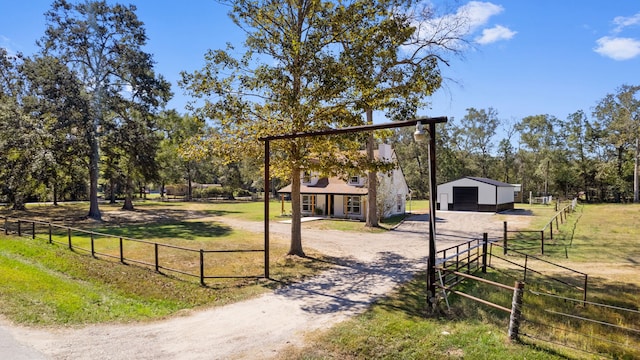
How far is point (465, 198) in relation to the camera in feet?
125

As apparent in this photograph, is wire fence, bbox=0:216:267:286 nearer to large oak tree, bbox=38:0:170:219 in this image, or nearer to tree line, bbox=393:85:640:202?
large oak tree, bbox=38:0:170:219

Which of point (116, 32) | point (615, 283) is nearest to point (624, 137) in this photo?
point (615, 283)

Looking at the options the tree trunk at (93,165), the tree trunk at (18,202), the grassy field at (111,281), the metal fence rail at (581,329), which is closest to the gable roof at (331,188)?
the grassy field at (111,281)

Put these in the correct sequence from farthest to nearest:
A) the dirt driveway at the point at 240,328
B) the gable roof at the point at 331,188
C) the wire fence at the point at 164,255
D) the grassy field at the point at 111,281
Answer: the gable roof at the point at 331,188 → the wire fence at the point at 164,255 → the grassy field at the point at 111,281 → the dirt driveway at the point at 240,328

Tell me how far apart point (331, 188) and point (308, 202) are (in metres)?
2.59

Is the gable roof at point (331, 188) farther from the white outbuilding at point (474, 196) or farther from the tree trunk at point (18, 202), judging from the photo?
the tree trunk at point (18, 202)

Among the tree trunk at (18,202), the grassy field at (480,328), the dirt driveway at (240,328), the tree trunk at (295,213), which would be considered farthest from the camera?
the tree trunk at (18,202)

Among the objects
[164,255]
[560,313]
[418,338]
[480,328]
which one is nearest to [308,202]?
[164,255]

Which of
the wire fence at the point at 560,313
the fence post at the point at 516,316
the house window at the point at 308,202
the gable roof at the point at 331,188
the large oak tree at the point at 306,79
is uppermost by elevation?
the large oak tree at the point at 306,79

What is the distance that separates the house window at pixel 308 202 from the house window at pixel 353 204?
327 centimetres

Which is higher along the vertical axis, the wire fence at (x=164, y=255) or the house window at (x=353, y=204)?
the house window at (x=353, y=204)

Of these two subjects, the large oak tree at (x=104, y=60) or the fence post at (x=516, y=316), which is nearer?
the fence post at (x=516, y=316)

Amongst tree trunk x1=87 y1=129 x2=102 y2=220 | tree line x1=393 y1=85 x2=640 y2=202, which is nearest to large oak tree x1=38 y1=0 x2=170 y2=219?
tree trunk x1=87 y1=129 x2=102 y2=220

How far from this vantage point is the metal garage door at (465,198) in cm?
3762
